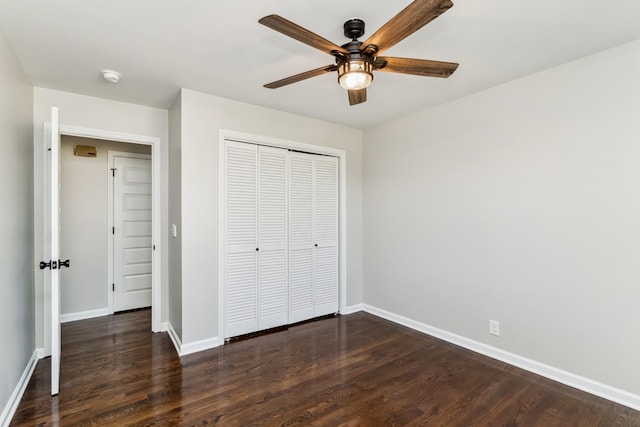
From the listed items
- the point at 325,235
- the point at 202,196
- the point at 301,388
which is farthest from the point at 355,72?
the point at 325,235

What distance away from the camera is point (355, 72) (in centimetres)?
169

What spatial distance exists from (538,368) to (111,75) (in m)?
4.16

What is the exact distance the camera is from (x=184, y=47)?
2.14 m

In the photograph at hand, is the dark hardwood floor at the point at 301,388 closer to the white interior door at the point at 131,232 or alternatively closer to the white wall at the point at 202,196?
the white wall at the point at 202,196

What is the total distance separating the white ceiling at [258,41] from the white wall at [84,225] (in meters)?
1.25

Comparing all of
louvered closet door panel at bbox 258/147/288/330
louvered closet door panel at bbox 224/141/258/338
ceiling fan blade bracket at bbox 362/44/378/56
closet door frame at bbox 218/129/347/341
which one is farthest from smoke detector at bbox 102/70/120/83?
ceiling fan blade bracket at bbox 362/44/378/56

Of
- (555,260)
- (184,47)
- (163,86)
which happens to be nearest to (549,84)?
(555,260)

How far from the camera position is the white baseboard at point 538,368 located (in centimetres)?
213

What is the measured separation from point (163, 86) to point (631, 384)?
13.8 ft

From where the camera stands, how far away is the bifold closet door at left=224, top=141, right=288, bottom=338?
3152 millimetres

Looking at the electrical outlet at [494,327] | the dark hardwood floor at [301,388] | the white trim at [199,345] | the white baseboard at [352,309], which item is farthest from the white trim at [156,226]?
the electrical outlet at [494,327]

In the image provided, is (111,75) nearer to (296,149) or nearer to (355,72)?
(296,149)

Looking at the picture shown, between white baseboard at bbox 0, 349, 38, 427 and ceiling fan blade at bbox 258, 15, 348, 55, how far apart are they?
2.66 m

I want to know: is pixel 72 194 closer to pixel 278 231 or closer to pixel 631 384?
pixel 278 231
